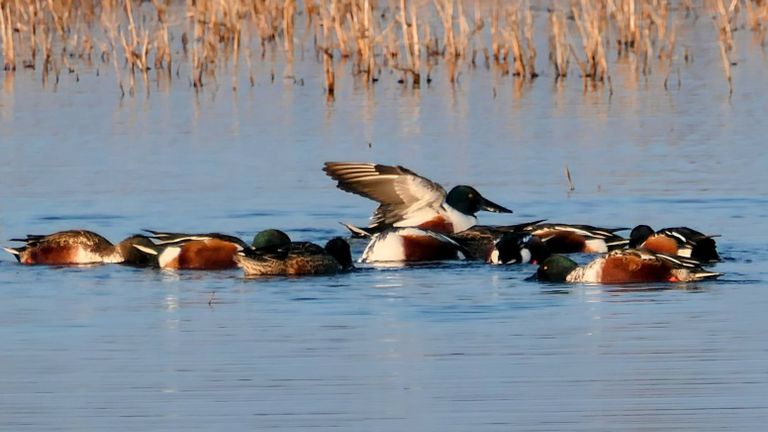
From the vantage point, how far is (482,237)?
474 inches

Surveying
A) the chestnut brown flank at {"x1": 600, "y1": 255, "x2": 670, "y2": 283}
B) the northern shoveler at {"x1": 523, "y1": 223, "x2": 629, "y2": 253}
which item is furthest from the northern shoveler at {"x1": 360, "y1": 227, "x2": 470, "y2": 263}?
the chestnut brown flank at {"x1": 600, "y1": 255, "x2": 670, "y2": 283}

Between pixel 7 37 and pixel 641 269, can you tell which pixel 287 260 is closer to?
pixel 641 269

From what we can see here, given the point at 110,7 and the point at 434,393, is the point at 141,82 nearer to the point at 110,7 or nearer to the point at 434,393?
the point at 110,7

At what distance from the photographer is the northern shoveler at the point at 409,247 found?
1149 centimetres

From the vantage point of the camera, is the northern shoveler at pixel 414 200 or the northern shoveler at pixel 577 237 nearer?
the northern shoveler at pixel 577 237

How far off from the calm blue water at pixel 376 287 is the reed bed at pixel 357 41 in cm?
74

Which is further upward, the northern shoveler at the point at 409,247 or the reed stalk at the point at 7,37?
the reed stalk at the point at 7,37

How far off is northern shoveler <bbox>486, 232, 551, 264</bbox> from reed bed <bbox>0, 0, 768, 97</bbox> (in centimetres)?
814

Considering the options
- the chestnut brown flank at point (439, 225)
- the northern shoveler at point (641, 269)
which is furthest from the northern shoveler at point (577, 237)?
the northern shoveler at point (641, 269)

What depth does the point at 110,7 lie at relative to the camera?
24.5 meters

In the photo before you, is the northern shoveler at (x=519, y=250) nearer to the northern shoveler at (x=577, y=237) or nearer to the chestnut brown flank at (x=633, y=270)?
the northern shoveler at (x=577, y=237)

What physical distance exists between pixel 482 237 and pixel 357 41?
8.85 metres

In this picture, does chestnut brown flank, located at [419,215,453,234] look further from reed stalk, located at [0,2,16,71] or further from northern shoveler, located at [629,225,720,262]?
reed stalk, located at [0,2,16,71]

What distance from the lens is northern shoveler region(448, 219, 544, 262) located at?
11.8 metres
